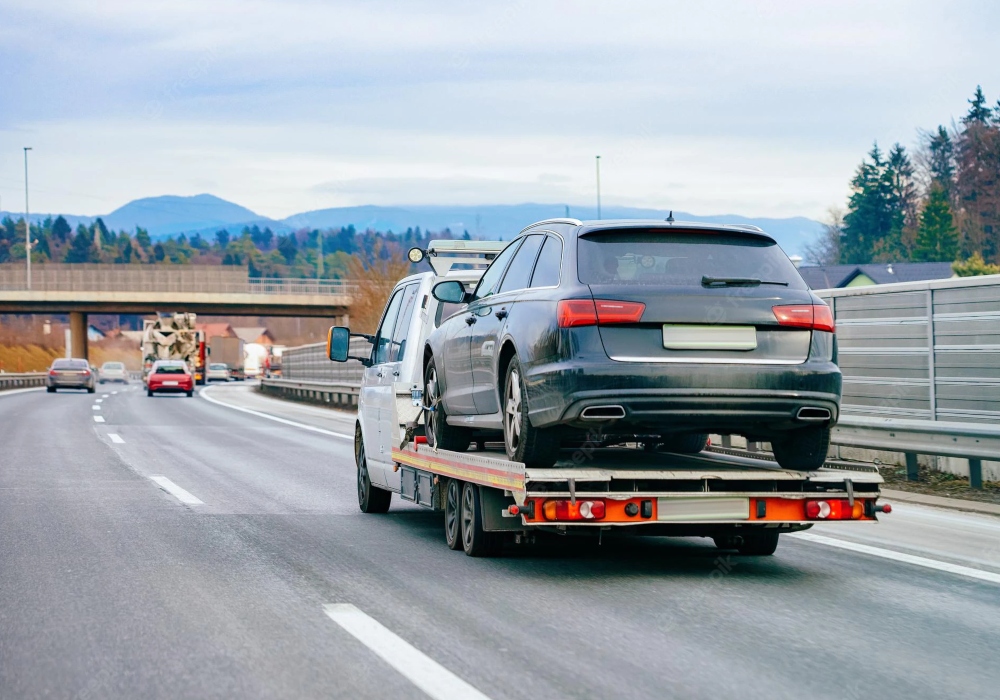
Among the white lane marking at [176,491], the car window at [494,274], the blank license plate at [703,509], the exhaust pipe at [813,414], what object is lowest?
the white lane marking at [176,491]

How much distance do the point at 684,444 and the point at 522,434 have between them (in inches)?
116

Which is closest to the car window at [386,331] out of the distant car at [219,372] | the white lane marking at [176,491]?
the white lane marking at [176,491]

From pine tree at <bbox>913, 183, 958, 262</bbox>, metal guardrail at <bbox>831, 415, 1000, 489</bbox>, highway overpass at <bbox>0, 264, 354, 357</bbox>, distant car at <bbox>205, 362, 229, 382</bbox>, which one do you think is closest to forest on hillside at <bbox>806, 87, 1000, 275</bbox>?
pine tree at <bbox>913, 183, 958, 262</bbox>

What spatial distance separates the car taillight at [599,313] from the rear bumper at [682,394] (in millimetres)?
243

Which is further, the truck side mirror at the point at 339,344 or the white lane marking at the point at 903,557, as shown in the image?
the truck side mirror at the point at 339,344

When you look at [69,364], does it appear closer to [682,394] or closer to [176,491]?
[176,491]

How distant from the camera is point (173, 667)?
535 cm

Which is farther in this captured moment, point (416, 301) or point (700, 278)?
point (416, 301)

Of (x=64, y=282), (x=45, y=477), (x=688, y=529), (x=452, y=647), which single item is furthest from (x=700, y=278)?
(x=64, y=282)

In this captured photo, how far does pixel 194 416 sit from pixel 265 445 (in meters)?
11.8

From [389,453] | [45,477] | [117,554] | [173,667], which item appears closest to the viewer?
[173,667]

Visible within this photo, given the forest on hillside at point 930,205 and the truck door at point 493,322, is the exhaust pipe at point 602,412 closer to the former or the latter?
the truck door at point 493,322

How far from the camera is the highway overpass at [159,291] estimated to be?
8438cm

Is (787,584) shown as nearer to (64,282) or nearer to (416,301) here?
(416,301)
